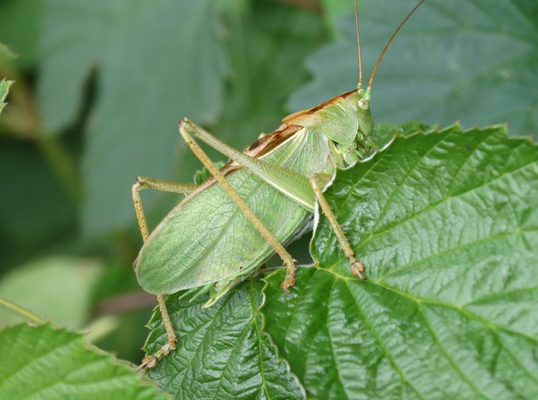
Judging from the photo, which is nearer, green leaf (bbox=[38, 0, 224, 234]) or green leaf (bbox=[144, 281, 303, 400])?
green leaf (bbox=[144, 281, 303, 400])

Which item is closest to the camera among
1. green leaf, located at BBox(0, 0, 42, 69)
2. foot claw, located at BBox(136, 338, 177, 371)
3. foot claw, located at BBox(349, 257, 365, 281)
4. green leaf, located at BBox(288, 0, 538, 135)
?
foot claw, located at BBox(349, 257, 365, 281)

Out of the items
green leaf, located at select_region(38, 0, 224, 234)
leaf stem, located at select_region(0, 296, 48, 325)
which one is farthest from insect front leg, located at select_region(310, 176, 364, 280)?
green leaf, located at select_region(38, 0, 224, 234)

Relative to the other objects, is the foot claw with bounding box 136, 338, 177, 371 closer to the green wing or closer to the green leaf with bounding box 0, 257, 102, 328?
the green wing

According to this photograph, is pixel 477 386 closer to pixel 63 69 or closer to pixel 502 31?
pixel 502 31

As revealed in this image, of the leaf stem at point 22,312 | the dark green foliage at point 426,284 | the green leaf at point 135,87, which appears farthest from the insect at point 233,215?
the green leaf at point 135,87

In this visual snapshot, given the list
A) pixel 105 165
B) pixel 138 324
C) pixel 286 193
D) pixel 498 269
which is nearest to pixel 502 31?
pixel 286 193

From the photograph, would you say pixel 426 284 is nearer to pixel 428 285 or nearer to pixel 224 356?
pixel 428 285

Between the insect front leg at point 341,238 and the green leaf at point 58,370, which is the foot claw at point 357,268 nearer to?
the insect front leg at point 341,238
